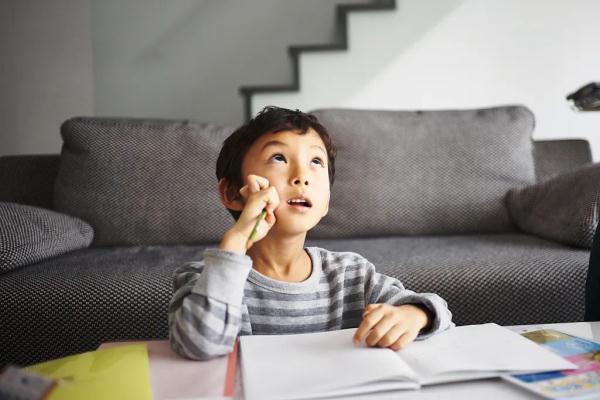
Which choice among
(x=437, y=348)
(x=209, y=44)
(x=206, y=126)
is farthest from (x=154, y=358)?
(x=209, y=44)

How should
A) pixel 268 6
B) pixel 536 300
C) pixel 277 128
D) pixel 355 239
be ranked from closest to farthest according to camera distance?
pixel 277 128 < pixel 536 300 < pixel 355 239 < pixel 268 6

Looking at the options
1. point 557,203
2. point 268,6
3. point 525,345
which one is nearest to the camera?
point 525,345

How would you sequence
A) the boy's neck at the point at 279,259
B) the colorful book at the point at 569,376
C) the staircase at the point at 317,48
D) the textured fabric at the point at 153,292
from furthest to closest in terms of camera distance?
the staircase at the point at 317,48 → the textured fabric at the point at 153,292 → the boy's neck at the point at 279,259 → the colorful book at the point at 569,376

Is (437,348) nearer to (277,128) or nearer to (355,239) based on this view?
(277,128)

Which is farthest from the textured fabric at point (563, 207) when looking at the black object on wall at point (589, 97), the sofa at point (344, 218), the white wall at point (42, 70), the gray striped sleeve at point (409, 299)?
the white wall at point (42, 70)

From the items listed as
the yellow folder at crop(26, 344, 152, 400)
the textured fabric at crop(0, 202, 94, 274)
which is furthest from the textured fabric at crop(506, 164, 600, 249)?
the textured fabric at crop(0, 202, 94, 274)

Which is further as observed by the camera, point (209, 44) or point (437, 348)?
point (209, 44)

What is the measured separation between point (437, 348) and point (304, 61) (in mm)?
1892

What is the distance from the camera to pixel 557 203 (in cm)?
145

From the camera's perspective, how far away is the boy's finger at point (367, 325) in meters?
0.61

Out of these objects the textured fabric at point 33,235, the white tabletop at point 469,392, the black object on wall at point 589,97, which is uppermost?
the black object on wall at point 589,97

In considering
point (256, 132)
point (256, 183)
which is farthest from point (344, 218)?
point (256, 183)

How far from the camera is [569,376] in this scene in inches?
20.0

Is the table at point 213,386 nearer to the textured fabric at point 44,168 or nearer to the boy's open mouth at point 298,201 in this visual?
the boy's open mouth at point 298,201
